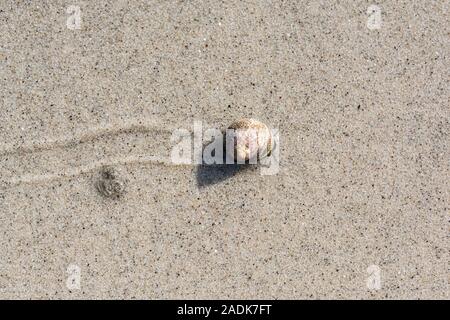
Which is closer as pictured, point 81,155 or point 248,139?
point 248,139

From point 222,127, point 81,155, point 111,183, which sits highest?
point 222,127

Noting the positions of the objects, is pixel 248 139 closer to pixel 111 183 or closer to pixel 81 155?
pixel 111 183

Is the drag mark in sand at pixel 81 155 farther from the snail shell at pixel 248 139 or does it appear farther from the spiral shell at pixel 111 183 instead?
the snail shell at pixel 248 139

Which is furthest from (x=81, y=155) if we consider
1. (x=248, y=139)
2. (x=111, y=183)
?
(x=248, y=139)

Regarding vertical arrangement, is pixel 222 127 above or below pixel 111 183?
above

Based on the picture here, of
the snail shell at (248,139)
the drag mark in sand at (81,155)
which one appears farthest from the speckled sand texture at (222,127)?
the snail shell at (248,139)

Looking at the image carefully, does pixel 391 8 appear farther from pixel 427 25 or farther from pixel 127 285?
pixel 127 285

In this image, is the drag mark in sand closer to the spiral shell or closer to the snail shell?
the spiral shell

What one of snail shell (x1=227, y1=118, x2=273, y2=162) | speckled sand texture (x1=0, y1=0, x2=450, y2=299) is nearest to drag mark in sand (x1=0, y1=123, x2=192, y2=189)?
speckled sand texture (x1=0, y1=0, x2=450, y2=299)
